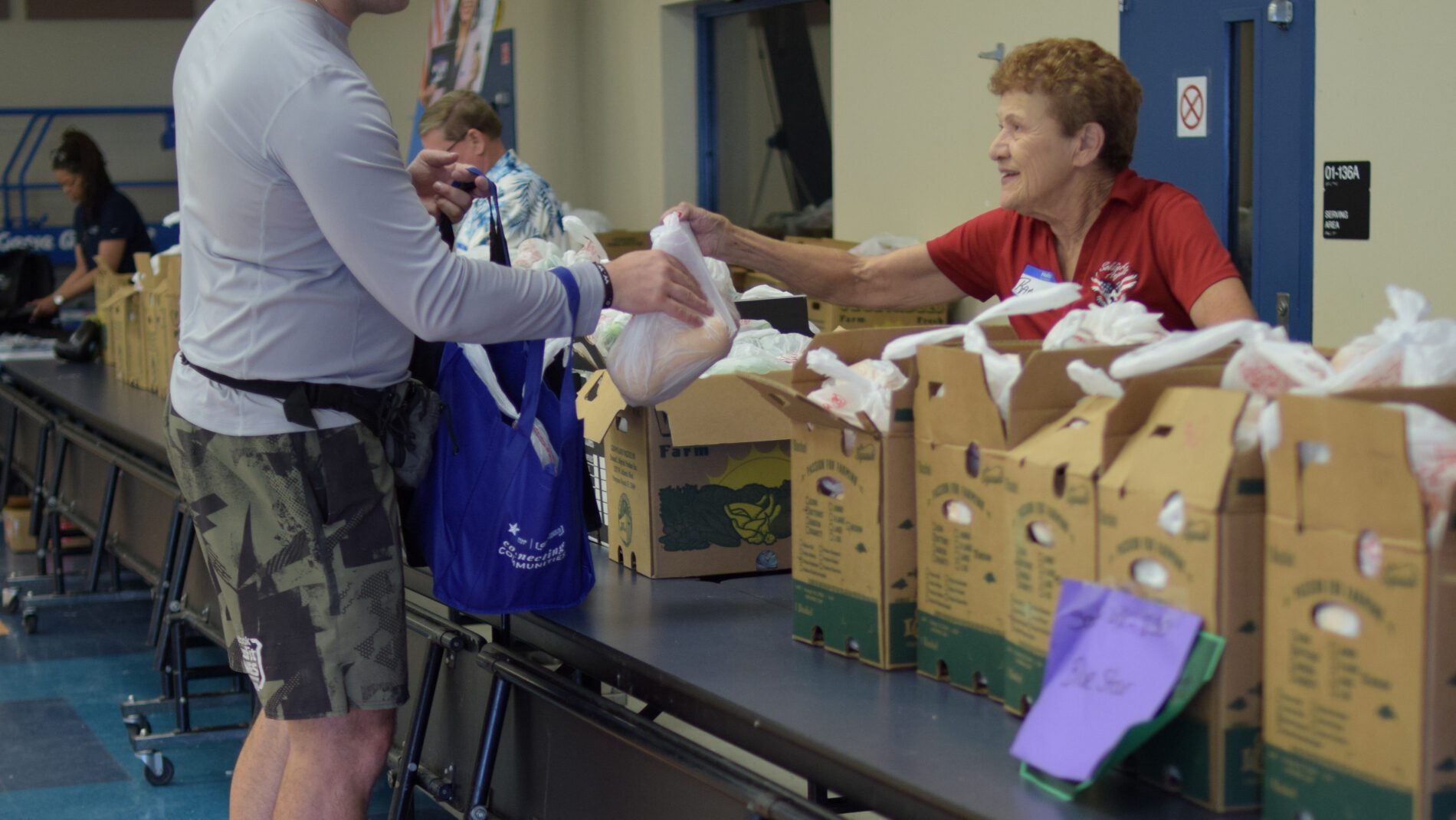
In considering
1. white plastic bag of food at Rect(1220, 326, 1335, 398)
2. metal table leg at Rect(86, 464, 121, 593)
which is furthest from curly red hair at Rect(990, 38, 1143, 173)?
metal table leg at Rect(86, 464, 121, 593)

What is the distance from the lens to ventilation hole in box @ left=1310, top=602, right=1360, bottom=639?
108 centimetres

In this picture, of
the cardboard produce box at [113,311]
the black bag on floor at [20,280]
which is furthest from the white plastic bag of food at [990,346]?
the black bag on floor at [20,280]

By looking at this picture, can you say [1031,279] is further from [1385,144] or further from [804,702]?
[1385,144]

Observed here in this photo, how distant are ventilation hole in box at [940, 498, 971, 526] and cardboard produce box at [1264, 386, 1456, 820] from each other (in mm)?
383

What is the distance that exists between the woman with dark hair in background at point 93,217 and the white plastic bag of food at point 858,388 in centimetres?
514

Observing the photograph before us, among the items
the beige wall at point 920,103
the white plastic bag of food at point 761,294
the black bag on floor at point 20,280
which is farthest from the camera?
the black bag on floor at point 20,280

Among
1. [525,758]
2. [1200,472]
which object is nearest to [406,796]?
[525,758]

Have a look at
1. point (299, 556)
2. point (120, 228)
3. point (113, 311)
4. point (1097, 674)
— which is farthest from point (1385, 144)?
point (120, 228)

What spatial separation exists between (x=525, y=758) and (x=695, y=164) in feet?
16.5

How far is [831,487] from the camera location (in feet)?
5.58

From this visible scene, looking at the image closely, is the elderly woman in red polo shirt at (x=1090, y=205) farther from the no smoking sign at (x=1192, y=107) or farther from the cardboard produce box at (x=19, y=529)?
the cardboard produce box at (x=19, y=529)

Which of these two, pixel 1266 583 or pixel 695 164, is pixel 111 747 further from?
pixel 695 164

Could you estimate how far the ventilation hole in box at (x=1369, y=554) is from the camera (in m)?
1.06

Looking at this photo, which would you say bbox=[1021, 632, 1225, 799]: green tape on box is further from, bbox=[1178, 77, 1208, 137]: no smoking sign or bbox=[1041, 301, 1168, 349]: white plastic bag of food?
bbox=[1178, 77, 1208, 137]: no smoking sign
